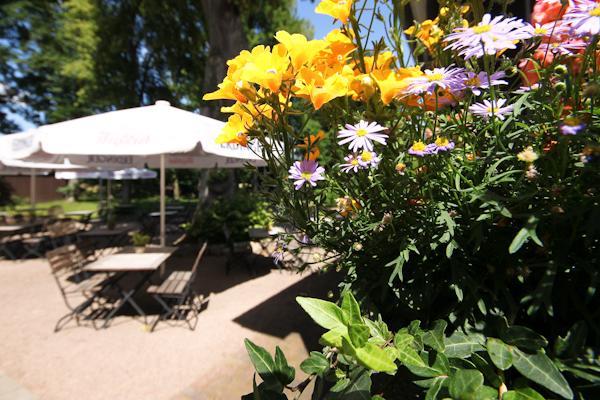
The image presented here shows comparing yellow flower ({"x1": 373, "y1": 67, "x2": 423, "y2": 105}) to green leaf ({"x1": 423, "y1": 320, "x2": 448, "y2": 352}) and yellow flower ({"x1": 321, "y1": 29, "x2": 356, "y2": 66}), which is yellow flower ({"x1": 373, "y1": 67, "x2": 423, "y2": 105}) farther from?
green leaf ({"x1": 423, "y1": 320, "x2": 448, "y2": 352})

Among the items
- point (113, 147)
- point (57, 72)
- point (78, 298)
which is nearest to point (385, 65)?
point (113, 147)

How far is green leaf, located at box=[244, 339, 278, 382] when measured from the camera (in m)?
0.69

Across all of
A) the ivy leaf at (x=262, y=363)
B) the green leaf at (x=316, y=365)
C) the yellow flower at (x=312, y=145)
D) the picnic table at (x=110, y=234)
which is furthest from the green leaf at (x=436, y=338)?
the picnic table at (x=110, y=234)

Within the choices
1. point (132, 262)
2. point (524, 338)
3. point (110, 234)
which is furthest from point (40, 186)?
point (524, 338)

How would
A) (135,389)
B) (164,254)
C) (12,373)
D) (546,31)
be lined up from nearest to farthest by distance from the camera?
(546,31), (135,389), (12,373), (164,254)

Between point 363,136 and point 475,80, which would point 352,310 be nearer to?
point 363,136

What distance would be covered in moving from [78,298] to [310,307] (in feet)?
19.7

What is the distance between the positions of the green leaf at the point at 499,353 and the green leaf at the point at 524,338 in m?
0.02

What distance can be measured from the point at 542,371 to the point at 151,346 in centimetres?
404

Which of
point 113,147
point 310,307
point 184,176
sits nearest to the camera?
point 310,307

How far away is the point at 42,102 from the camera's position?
A: 20297 mm

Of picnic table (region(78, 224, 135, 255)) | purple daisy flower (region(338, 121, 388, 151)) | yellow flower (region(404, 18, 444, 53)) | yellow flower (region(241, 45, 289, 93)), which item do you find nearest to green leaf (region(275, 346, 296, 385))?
purple daisy flower (region(338, 121, 388, 151))

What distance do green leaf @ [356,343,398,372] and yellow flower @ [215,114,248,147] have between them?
2.19 feet

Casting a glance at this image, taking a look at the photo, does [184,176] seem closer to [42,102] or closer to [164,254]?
[42,102]
